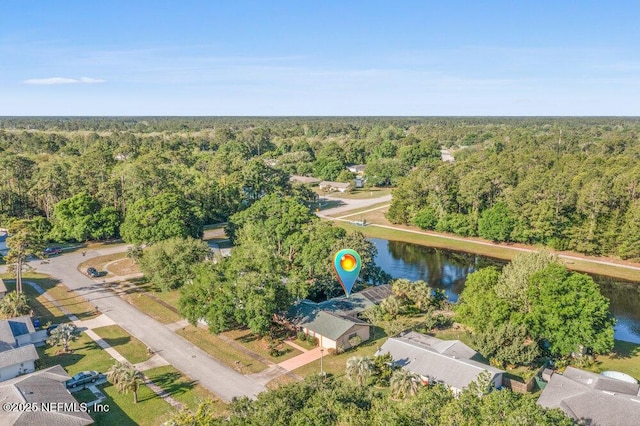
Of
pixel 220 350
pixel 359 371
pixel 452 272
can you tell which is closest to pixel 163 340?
pixel 220 350

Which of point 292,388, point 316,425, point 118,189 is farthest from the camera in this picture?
point 118,189

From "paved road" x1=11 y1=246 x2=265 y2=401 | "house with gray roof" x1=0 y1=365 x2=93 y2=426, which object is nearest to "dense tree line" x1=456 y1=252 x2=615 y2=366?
"paved road" x1=11 y1=246 x2=265 y2=401

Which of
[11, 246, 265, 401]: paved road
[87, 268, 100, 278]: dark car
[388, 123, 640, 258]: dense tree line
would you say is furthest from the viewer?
[388, 123, 640, 258]: dense tree line

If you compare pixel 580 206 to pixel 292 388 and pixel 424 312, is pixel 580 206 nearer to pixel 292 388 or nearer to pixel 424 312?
pixel 424 312

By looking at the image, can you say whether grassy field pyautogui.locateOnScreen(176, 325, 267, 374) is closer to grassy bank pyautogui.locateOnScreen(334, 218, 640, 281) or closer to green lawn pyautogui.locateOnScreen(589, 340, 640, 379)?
green lawn pyautogui.locateOnScreen(589, 340, 640, 379)

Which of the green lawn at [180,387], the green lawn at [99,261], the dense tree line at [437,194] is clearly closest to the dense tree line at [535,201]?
the dense tree line at [437,194]

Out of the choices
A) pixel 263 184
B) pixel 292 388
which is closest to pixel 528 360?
pixel 292 388

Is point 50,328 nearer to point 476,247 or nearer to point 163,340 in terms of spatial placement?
point 163,340
